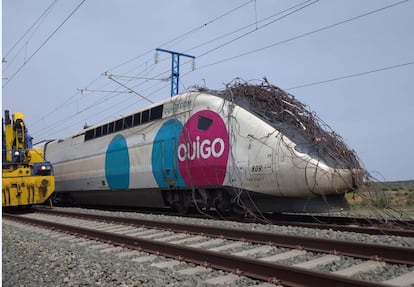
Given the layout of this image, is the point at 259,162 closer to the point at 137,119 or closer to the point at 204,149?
the point at 204,149

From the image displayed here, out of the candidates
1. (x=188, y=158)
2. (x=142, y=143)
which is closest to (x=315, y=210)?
(x=188, y=158)

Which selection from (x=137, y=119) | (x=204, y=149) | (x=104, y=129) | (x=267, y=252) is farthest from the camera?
(x=104, y=129)

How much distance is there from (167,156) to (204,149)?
169 centimetres

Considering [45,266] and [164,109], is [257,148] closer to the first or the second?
[164,109]

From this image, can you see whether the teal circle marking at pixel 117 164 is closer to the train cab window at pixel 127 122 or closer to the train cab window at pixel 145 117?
the train cab window at pixel 127 122

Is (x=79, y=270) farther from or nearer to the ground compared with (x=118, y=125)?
nearer to the ground

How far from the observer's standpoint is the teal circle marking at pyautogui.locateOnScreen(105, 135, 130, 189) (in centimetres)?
1388

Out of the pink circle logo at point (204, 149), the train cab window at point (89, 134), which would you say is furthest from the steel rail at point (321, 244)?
the train cab window at point (89, 134)

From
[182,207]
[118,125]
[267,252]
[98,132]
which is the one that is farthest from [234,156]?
[98,132]

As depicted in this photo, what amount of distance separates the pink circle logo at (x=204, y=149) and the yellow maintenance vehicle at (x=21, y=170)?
698 centimetres

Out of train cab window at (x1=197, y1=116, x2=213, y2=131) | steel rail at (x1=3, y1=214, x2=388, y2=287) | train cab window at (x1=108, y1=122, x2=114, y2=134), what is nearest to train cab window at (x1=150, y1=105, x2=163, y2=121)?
train cab window at (x1=197, y1=116, x2=213, y2=131)

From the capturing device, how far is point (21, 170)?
50.1ft

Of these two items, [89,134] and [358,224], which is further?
[89,134]

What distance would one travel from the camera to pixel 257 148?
909cm
